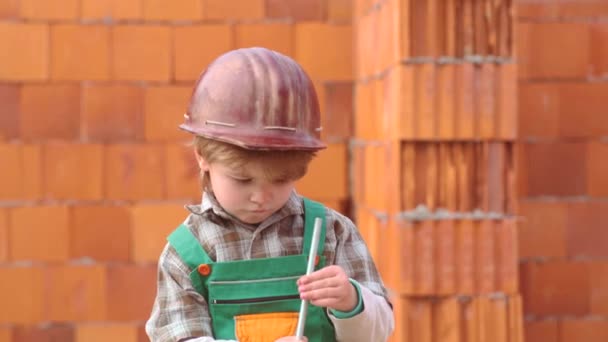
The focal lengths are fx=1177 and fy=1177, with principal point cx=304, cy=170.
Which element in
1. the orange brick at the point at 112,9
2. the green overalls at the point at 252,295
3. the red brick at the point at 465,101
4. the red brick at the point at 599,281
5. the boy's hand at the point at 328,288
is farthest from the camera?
the orange brick at the point at 112,9

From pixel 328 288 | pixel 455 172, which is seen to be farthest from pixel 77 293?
pixel 328 288

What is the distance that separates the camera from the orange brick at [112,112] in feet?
15.0

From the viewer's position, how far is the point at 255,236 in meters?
2.39

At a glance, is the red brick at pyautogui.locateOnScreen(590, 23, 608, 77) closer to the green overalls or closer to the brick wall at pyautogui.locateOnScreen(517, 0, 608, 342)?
the brick wall at pyautogui.locateOnScreen(517, 0, 608, 342)

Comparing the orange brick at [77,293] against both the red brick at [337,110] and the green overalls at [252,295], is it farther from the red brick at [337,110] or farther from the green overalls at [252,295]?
the green overalls at [252,295]

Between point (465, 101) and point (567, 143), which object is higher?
point (465, 101)

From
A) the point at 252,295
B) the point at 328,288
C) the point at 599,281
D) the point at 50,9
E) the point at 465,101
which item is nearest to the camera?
the point at 328,288

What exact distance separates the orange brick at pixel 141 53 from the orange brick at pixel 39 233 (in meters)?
0.59

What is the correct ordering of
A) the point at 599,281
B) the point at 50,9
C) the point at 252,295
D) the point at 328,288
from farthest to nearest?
the point at 50,9, the point at 599,281, the point at 252,295, the point at 328,288

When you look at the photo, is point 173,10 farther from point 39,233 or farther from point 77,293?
point 77,293

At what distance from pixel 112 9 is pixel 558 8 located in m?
1.70

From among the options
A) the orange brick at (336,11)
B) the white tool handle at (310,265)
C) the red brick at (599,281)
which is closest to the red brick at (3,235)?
A: the orange brick at (336,11)

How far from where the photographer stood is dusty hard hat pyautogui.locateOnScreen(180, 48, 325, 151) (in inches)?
89.4

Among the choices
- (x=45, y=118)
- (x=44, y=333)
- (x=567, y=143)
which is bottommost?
(x=44, y=333)
